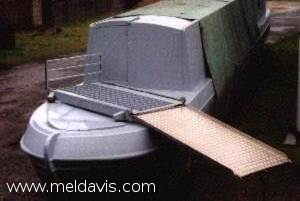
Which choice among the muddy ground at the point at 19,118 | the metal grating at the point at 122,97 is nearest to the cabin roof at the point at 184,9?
the metal grating at the point at 122,97

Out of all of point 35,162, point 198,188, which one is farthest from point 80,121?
point 198,188

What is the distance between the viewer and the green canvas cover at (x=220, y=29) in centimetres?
823

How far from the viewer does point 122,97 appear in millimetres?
6617

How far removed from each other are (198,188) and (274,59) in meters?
9.02

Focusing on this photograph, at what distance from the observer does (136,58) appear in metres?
7.21

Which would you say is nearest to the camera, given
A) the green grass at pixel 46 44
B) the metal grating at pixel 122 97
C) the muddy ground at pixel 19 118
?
the metal grating at pixel 122 97

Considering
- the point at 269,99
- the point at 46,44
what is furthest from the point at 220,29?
the point at 46,44

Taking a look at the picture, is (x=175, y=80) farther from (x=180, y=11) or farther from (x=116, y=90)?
(x=180, y=11)

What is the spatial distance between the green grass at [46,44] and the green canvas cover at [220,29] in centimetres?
771

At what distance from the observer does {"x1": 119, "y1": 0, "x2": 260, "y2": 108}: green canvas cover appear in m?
8.23

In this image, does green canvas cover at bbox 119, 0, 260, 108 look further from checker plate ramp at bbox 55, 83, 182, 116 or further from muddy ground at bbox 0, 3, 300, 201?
muddy ground at bbox 0, 3, 300, 201

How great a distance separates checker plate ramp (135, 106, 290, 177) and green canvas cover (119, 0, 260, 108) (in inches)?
80.7

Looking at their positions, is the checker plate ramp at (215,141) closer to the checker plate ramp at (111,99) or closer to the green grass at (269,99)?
the checker plate ramp at (111,99)

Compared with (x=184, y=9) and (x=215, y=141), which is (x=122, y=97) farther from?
(x=184, y=9)
